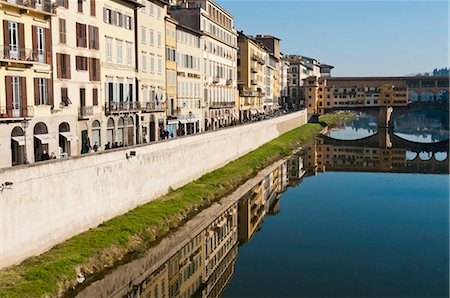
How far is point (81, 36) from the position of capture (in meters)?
36.8

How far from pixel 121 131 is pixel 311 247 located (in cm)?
1983

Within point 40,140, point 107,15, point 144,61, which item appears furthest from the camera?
point 144,61

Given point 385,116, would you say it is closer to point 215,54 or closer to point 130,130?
point 215,54

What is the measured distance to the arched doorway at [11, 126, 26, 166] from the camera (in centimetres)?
3028

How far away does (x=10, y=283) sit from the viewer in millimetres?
18641

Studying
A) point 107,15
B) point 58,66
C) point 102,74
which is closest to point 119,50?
point 107,15

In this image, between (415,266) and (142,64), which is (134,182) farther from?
(142,64)

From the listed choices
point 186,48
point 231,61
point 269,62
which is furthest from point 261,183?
point 269,62

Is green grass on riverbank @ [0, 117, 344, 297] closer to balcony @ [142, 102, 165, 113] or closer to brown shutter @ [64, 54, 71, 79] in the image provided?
balcony @ [142, 102, 165, 113]

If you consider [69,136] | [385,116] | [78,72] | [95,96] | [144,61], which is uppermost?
[144,61]

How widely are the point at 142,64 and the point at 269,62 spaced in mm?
77647

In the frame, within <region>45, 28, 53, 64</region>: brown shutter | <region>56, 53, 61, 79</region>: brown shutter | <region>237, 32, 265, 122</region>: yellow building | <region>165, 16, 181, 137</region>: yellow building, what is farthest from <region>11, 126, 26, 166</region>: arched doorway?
<region>237, 32, 265, 122</region>: yellow building

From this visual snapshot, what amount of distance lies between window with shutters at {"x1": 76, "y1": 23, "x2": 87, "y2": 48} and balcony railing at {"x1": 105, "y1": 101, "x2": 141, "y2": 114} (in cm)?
524

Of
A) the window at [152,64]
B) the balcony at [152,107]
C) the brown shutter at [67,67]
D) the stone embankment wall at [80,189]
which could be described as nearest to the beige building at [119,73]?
the balcony at [152,107]
